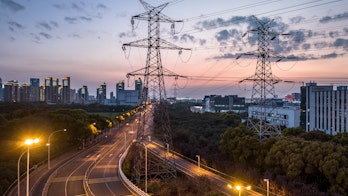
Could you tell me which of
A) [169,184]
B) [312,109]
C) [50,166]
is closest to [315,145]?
[169,184]

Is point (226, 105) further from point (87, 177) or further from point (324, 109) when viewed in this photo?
point (87, 177)

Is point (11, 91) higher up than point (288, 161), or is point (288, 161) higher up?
point (11, 91)

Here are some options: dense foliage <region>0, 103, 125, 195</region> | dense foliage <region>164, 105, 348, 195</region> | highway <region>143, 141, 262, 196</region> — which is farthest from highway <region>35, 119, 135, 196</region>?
dense foliage <region>164, 105, 348, 195</region>

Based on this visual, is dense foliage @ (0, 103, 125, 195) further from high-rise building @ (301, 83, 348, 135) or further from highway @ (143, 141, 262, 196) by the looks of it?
high-rise building @ (301, 83, 348, 135)

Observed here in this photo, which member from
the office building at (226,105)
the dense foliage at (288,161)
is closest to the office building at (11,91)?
the office building at (226,105)

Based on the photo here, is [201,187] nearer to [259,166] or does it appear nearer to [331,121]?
[259,166]

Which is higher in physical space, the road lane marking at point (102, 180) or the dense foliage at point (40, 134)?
the dense foliage at point (40, 134)

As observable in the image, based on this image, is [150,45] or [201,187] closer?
[201,187]

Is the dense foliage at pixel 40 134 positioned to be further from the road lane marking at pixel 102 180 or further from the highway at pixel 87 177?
the road lane marking at pixel 102 180

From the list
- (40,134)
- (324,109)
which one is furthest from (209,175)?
(324,109)
